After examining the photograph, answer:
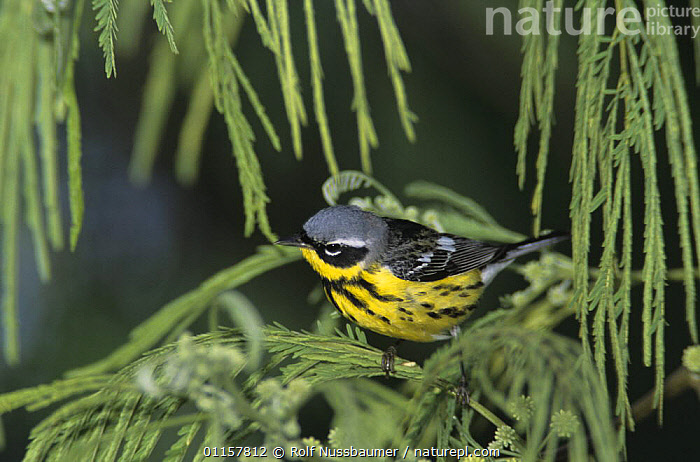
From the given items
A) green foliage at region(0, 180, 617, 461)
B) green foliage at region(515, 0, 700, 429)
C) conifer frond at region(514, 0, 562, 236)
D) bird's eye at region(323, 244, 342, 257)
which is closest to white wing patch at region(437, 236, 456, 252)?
green foliage at region(0, 180, 617, 461)

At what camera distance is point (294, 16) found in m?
2.16

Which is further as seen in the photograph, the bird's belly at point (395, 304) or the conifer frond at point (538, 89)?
the bird's belly at point (395, 304)

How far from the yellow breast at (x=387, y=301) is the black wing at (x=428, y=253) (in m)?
0.03

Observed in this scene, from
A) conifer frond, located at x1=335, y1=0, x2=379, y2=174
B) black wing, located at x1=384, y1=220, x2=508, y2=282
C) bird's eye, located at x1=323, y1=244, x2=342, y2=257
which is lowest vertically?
black wing, located at x1=384, y1=220, x2=508, y2=282

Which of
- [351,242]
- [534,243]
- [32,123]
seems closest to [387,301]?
[351,242]

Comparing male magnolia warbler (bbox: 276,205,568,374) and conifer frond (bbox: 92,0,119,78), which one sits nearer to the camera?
conifer frond (bbox: 92,0,119,78)

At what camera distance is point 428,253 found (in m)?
1.66

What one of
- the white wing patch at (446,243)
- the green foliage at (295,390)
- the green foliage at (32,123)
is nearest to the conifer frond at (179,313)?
the green foliage at (295,390)

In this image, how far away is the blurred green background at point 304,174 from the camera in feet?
7.33

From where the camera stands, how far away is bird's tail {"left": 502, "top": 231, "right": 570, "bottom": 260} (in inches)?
64.4

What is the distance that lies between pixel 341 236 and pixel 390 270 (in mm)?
159

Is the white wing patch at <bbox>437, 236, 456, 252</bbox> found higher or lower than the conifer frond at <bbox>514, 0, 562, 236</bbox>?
lower

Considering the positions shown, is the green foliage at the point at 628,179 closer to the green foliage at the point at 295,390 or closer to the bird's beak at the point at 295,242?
the green foliage at the point at 295,390

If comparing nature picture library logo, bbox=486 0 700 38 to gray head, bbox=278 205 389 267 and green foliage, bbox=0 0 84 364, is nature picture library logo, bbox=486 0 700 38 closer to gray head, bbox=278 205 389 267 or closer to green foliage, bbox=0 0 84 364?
gray head, bbox=278 205 389 267
